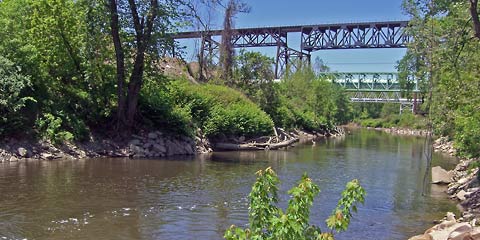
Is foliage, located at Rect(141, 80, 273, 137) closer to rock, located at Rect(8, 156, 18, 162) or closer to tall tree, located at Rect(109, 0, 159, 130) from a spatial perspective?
tall tree, located at Rect(109, 0, 159, 130)

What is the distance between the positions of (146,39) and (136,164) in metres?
7.96

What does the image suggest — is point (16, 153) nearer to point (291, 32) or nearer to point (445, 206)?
point (445, 206)

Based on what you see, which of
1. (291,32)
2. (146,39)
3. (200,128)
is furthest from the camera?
(291,32)

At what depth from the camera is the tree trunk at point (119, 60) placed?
30.1 meters

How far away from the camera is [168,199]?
17625 millimetres

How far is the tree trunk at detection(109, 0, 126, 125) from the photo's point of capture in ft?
98.7

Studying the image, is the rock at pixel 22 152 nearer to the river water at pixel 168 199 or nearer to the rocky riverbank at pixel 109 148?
the rocky riverbank at pixel 109 148

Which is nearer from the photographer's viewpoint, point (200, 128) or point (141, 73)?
point (141, 73)

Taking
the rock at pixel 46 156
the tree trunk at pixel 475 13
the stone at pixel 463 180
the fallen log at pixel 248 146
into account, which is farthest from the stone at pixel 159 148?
the tree trunk at pixel 475 13

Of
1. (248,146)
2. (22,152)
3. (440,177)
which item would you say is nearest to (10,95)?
(22,152)

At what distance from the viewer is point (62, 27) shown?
30922 millimetres

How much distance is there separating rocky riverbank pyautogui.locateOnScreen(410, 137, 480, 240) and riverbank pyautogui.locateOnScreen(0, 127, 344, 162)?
1545 centimetres

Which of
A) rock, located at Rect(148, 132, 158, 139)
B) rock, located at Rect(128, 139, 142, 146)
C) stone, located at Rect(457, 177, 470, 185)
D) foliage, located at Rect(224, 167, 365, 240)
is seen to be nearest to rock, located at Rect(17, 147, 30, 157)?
rock, located at Rect(128, 139, 142, 146)

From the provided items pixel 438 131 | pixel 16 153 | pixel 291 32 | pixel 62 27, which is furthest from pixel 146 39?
pixel 291 32
